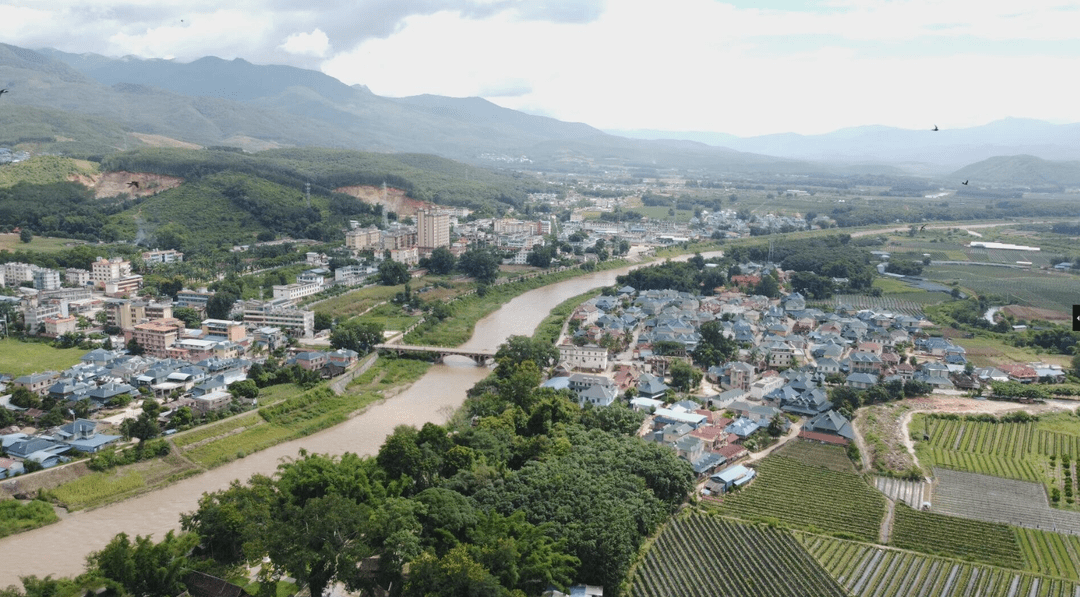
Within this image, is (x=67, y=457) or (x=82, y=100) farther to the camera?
(x=82, y=100)

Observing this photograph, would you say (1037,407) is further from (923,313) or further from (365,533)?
(365,533)

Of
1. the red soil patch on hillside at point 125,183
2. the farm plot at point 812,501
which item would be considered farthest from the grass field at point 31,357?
the red soil patch on hillside at point 125,183

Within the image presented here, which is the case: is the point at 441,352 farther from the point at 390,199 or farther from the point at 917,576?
the point at 390,199

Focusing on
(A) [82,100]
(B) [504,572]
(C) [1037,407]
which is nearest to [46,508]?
(B) [504,572]

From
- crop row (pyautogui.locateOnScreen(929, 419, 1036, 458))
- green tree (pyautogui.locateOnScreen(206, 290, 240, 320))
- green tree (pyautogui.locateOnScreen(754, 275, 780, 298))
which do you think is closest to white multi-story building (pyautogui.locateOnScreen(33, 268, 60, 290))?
→ green tree (pyautogui.locateOnScreen(206, 290, 240, 320))

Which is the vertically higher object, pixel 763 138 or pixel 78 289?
pixel 763 138

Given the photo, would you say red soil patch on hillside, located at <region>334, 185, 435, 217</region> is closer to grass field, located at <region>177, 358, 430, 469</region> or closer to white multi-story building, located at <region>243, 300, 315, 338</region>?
white multi-story building, located at <region>243, 300, 315, 338</region>

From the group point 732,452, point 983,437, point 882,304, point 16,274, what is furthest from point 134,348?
point 882,304
